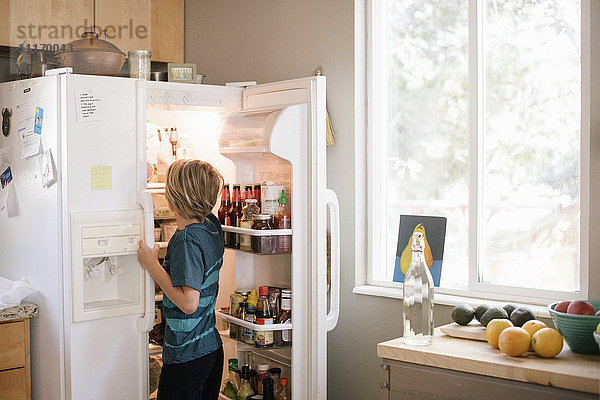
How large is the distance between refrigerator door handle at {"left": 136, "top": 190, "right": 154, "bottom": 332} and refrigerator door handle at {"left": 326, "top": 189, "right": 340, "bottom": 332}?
2.55 feet

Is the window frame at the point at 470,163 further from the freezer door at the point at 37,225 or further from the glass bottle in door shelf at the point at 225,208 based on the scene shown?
the freezer door at the point at 37,225

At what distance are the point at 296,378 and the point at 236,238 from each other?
27.3 inches

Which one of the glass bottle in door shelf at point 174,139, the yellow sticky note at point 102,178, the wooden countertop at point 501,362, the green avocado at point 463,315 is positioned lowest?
the wooden countertop at point 501,362

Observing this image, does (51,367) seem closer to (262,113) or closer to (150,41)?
(262,113)

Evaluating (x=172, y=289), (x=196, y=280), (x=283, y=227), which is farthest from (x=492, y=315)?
(x=172, y=289)

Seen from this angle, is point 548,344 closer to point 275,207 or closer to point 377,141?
point 275,207

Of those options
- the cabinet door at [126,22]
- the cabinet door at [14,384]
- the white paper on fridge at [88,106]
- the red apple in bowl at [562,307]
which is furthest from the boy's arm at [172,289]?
the cabinet door at [126,22]

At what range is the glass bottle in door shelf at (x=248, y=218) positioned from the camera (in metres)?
3.09

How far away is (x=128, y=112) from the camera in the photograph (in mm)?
2953

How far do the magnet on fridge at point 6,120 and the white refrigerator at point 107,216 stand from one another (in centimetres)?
2

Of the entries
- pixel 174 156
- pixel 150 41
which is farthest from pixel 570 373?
pixel 150 41

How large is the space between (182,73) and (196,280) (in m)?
1.11

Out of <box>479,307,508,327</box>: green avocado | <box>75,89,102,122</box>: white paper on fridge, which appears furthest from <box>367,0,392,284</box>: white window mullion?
<box>75,89,102,122</box>: white paper on fridge

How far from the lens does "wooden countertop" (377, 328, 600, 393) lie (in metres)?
1.92
